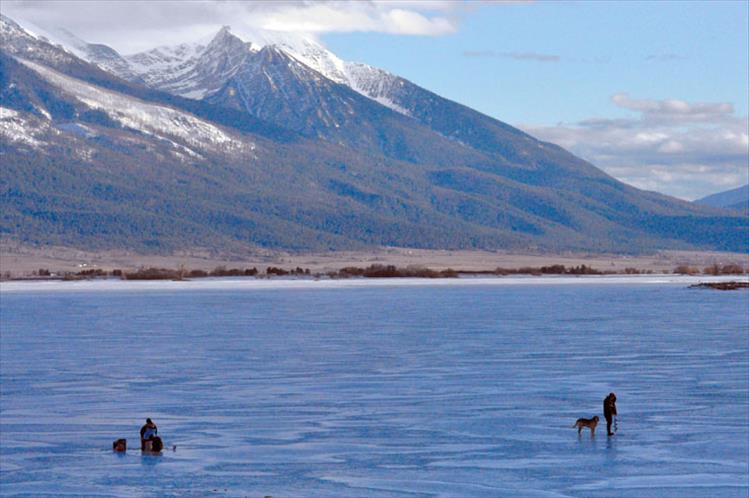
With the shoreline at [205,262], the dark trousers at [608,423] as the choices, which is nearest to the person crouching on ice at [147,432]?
the dark trousers at [608,423]

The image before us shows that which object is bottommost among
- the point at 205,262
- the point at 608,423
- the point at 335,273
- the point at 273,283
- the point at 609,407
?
the point at 608,423

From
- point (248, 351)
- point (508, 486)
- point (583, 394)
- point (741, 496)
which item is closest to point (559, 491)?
point (508, 486)

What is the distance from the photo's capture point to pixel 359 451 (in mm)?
28047

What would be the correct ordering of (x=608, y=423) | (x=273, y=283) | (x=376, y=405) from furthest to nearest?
(x=273, y=283)
(x=376, y=405)
(x=608, y=423)

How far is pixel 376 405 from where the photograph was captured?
3375cm

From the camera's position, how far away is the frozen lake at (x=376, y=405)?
25.8 m

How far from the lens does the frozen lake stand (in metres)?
25.8

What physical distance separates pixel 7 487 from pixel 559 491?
8.80 meters

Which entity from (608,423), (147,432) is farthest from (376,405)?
(147,432)

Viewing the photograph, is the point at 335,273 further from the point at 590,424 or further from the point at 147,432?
the point at 147,432

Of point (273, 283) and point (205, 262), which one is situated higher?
point (205, 262)

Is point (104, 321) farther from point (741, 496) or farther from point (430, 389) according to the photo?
point (741, 496)

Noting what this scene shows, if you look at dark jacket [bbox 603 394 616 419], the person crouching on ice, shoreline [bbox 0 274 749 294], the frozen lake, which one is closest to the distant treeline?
shoreline [bbox 0 274 749 294]

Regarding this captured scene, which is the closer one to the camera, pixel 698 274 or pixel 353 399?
pixel 353 399
